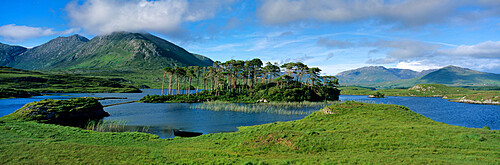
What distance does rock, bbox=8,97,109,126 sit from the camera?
44922 mm

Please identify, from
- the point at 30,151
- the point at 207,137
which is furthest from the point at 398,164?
the point at 30,151

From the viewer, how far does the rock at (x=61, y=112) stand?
44.9m

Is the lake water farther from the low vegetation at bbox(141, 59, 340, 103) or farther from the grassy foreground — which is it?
the low vegetation at bbox(141, 59, 340, 103)

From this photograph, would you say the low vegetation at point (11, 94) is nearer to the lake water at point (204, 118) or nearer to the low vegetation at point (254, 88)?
the lake water at point (204, 118)

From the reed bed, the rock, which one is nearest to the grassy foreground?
the rock

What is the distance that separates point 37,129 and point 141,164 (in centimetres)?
2438

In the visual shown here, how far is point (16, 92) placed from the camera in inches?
4633

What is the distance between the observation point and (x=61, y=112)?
51.5 metres

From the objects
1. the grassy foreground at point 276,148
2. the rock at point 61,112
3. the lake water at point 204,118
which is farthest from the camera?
the lake water at point 204,118

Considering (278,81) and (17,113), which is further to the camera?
(278,81)

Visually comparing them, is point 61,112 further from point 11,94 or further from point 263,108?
point 11,94

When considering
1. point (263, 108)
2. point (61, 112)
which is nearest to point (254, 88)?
point (263, 108)

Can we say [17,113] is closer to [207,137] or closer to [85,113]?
[85,113]

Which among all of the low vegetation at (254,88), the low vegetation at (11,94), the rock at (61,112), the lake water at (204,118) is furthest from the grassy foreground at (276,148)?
the low vegetation at (11,94)
